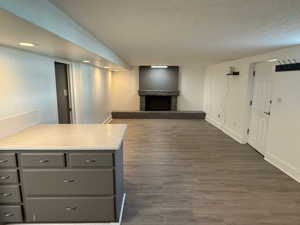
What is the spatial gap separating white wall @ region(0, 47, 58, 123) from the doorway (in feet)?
1.96

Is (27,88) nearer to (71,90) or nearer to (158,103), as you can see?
(71,90)

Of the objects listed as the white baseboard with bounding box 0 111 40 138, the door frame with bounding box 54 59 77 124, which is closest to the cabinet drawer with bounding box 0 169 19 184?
the white baseboard with bounding box 0 111 40 138

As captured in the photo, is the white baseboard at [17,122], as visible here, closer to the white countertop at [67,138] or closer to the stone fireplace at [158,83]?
the white countertop at [67,138]

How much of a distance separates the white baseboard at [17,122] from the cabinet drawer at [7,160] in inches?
14.2

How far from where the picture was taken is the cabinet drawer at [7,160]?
1.85 metres

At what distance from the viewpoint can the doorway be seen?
3.88 m

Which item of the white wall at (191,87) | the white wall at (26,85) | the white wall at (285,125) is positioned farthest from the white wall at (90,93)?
the white wall at (285,125)

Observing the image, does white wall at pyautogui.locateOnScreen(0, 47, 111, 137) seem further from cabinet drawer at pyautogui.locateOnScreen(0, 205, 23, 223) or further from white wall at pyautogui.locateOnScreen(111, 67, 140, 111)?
white wall at pyautogui.locateOnScreen(111, 67, 140, 111)

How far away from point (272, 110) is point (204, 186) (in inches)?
83.0

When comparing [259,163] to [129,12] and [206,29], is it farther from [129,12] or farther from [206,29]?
[129,12]

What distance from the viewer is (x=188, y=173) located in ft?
10.6

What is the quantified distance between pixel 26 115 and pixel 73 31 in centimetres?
135

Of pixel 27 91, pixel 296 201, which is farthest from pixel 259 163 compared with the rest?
pixel 27 91

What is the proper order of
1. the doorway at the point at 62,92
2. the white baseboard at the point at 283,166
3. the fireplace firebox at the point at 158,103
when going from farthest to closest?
the fireplace firebox at the point at 158,103 < the doorway at the point at 62,92 < the white baseboard at the point at 283,166
